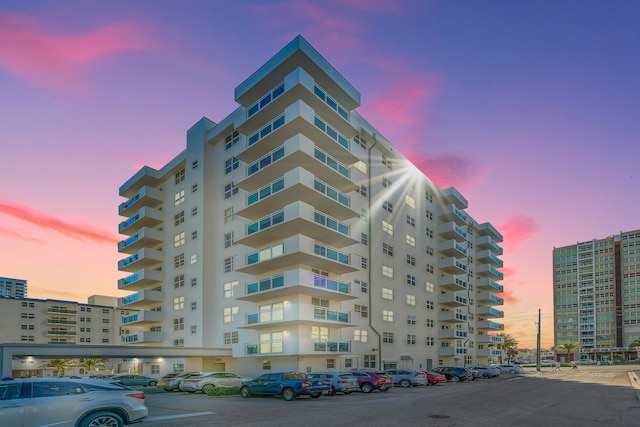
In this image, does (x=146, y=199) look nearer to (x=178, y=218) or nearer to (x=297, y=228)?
(x=178, y=218)

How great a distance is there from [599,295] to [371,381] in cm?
17199

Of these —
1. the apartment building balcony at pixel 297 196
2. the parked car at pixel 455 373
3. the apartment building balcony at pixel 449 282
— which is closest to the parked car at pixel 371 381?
the apartment building balcony at pixel 297 196

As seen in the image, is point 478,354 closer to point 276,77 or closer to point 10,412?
point 276,77

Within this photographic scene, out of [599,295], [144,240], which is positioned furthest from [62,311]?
[599,295]

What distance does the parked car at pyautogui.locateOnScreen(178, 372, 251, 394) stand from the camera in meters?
30.8

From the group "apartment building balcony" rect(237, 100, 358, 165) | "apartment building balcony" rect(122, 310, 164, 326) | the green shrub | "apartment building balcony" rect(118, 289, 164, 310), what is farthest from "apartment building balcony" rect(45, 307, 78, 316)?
the green shrub

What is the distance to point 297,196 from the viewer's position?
37.5 meters

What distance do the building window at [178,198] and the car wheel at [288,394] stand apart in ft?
108

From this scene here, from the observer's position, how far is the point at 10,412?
11.1 metres

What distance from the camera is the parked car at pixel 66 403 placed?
11.3m

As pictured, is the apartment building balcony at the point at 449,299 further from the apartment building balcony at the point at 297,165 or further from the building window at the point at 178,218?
the building window at the point at 178,218

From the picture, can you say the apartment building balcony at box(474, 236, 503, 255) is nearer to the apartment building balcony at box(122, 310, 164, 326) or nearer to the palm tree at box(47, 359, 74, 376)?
the apartment building balcony at box(122, 310, 164, 326)

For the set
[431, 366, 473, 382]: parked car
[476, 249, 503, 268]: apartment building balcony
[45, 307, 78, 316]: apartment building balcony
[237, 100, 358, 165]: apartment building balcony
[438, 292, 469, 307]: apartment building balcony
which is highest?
[237, 100, 358, 165]: apartment building balcony

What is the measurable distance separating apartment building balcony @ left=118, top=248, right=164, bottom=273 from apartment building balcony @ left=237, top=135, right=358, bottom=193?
17.9 m
